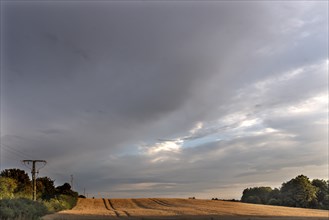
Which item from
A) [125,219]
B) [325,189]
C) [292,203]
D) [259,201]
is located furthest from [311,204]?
[125,219]

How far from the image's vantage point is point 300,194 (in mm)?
98750

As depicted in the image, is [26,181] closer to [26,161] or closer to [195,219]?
[26,161]

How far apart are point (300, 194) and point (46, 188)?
69.2 meters

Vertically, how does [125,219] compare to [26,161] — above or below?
below

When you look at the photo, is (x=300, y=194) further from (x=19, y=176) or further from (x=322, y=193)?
(x=19, y=176)

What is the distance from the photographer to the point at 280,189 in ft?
373

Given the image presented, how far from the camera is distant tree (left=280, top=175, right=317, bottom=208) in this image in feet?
320

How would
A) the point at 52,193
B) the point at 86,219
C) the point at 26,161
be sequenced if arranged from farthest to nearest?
the point at 52,193 → the point at 26,161 → the point at 86,219

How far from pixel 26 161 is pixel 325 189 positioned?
8483cm

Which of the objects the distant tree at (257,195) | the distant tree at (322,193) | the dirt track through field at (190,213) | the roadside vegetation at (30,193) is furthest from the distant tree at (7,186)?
the distant tree at (322,193)

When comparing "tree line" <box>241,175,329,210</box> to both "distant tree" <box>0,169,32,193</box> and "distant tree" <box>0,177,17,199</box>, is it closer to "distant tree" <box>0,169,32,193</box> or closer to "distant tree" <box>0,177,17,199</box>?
"distant tree" <box>0,169,32,193</box>

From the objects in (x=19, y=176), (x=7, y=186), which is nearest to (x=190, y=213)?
(x=7, y=186)

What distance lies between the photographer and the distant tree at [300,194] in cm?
9769

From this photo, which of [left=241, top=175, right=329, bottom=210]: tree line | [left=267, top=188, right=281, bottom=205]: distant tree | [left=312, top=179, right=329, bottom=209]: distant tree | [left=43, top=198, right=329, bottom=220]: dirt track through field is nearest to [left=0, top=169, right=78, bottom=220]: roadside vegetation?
[left=43, top=198, right=329, bottom=220]: dirt track through field
